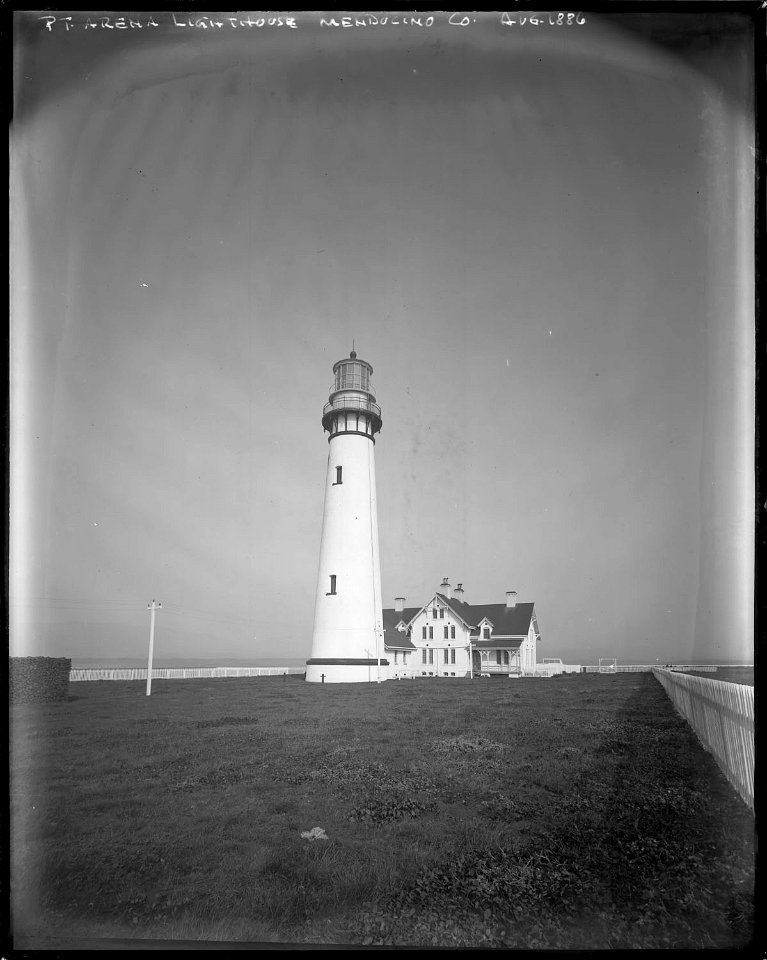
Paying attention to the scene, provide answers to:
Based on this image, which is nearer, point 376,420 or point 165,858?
point 165,858

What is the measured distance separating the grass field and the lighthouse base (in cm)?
766

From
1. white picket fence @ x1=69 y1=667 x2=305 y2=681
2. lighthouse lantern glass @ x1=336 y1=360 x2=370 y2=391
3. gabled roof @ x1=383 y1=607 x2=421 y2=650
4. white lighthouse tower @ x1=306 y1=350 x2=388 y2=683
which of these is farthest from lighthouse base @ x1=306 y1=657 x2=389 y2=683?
lighthouse lantern glass @ x1=336 y1=360 x2=370 y2=391

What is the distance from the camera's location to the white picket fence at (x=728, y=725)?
3795 mm

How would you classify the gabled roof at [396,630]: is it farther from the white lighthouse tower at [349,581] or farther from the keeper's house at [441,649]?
the white lighthouse tower at [349,581]

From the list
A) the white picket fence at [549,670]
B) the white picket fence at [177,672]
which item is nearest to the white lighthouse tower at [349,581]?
the white picket fence at [177,672]

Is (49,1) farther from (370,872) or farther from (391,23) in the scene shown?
(370,872)

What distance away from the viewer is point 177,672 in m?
12.5

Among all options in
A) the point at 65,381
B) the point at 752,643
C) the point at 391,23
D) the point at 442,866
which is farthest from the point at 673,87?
the point at 442,866

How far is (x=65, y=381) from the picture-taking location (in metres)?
4.48

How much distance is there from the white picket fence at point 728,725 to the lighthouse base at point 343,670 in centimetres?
868

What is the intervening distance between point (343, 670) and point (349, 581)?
2.49 metres

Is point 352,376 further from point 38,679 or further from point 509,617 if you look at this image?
point 509,617

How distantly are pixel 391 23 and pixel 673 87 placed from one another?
2.28 meters

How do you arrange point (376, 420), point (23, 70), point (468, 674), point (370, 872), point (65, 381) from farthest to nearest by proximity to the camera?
point (468, 674) < point (376, 420) < point (65, 381) < point (23, 70) < point (370, 872)
